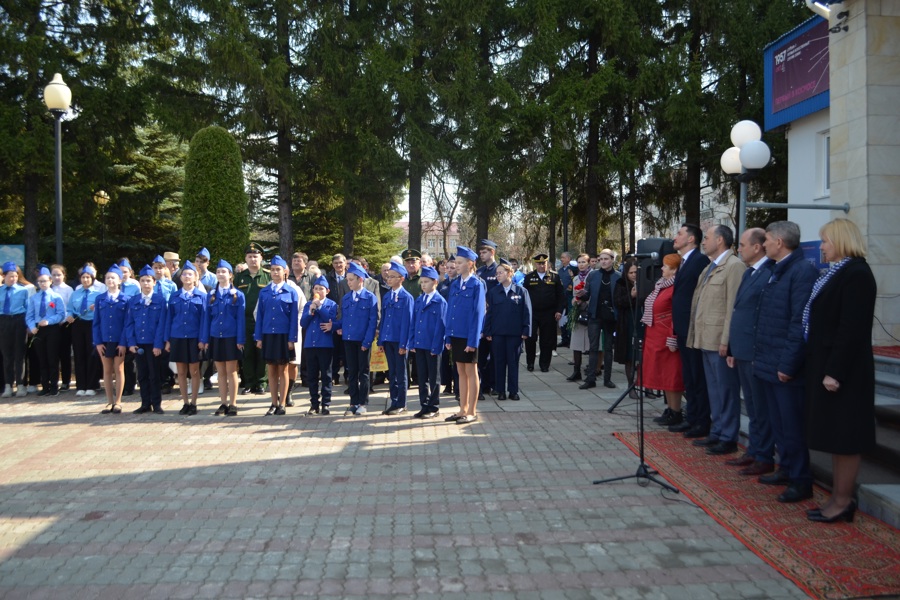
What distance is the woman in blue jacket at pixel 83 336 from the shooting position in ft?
37.5

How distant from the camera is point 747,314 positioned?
20.9ft

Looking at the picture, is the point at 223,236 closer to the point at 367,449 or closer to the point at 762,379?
the point at 367,449

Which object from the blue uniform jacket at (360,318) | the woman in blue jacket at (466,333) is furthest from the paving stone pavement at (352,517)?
the blue uniform jacket at (360,318)

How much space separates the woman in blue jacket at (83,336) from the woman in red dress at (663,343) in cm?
847

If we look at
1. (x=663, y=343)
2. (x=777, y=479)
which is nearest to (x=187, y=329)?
(x=663, y=343)

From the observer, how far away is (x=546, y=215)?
25.6 metres

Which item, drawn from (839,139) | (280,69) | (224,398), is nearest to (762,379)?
(839,139)

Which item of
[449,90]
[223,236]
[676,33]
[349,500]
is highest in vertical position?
[676,33]

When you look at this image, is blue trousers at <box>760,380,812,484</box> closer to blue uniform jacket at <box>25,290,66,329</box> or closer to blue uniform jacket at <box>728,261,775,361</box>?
blue uniform jacket at <box>728,261,775,361</box>

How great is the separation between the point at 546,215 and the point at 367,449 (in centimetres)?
1909

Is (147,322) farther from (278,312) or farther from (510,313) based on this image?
(510,313)

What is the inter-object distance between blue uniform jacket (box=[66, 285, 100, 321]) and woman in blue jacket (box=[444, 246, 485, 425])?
6.10 meters

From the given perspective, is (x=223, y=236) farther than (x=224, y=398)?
Yes

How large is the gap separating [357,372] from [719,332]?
4656 millimetres
